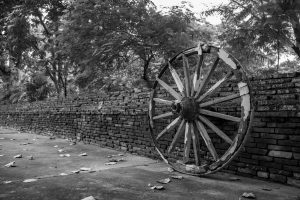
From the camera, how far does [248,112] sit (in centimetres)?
307

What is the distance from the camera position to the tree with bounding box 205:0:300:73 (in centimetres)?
503

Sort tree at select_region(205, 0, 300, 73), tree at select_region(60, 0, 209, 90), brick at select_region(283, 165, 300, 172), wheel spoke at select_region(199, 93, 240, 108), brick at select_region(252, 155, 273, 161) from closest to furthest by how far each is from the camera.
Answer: brick at select_region(283, 165, 300, 172) < brick at select_region(252, 155, 273, 161) < wheel spoke at select_region(199, 93, 240, 108) < tree at select_region(205, 0, 300, 73) < tree at select_region(60, 0, 209, 90)

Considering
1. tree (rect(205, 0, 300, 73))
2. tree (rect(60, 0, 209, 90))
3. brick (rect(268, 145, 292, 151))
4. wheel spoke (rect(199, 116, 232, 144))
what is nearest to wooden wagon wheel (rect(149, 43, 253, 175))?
wheel spoke (rect(199, 116, 232, 144))

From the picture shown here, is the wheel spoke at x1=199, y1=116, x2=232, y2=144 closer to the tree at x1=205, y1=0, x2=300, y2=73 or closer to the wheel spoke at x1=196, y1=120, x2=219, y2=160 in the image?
the wheel spoke at x1=196, y1=120, x2=219, y2=160

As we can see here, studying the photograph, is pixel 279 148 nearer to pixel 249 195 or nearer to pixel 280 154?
pixel 280 154

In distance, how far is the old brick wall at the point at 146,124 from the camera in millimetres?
3027

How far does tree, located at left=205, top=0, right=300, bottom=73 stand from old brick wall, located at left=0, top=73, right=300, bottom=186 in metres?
2.30

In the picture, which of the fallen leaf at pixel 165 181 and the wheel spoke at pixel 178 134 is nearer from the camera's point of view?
the fallen leaf at pixel 165 181

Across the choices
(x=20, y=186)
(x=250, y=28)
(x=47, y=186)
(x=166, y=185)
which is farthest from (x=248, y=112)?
(x=250, y=28)

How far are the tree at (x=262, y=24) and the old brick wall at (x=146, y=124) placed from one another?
90.5 inches

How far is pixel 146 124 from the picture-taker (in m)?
5.20

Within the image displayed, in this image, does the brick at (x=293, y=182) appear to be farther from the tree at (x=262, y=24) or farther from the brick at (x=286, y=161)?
the tree at (x=262, y=24)

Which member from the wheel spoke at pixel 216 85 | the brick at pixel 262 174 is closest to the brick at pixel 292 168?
the brick at pixel 262 174

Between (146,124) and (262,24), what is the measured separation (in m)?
2.85
